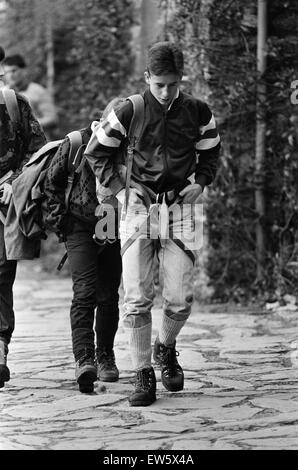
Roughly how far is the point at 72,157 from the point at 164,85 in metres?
0.71

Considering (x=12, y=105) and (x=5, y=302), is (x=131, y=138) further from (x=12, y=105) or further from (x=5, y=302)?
(x=5, y=302)

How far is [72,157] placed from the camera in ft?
18.4

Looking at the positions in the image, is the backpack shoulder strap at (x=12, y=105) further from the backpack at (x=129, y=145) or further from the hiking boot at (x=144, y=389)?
the hiking boot at (x=144, y=389)

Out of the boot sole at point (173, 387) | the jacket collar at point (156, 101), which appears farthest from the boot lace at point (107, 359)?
the jacket collar at point (156, 101)

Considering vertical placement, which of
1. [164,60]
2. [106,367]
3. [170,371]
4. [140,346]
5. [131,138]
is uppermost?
[164,60]

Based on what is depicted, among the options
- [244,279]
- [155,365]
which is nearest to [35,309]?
[244,279]

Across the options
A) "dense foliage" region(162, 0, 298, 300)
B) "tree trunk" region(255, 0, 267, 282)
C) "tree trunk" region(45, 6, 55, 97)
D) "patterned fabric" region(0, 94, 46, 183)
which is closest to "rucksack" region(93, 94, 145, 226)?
"patterned fabric" region(0, 94, 46, 183)

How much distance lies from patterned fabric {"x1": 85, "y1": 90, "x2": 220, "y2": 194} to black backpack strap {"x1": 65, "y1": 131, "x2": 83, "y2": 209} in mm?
248

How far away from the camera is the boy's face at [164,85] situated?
16.9 feet

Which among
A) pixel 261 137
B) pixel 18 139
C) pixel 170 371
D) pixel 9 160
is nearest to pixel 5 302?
pixel 9 160

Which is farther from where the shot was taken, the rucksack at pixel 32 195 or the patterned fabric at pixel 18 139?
the patterned fabric at pixel 18 139

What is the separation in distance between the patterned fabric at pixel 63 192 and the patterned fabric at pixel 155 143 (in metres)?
0.24

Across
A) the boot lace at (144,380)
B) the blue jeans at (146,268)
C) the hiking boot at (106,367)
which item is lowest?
the hiking boot at (106,367)

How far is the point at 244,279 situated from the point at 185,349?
2.13 meters
